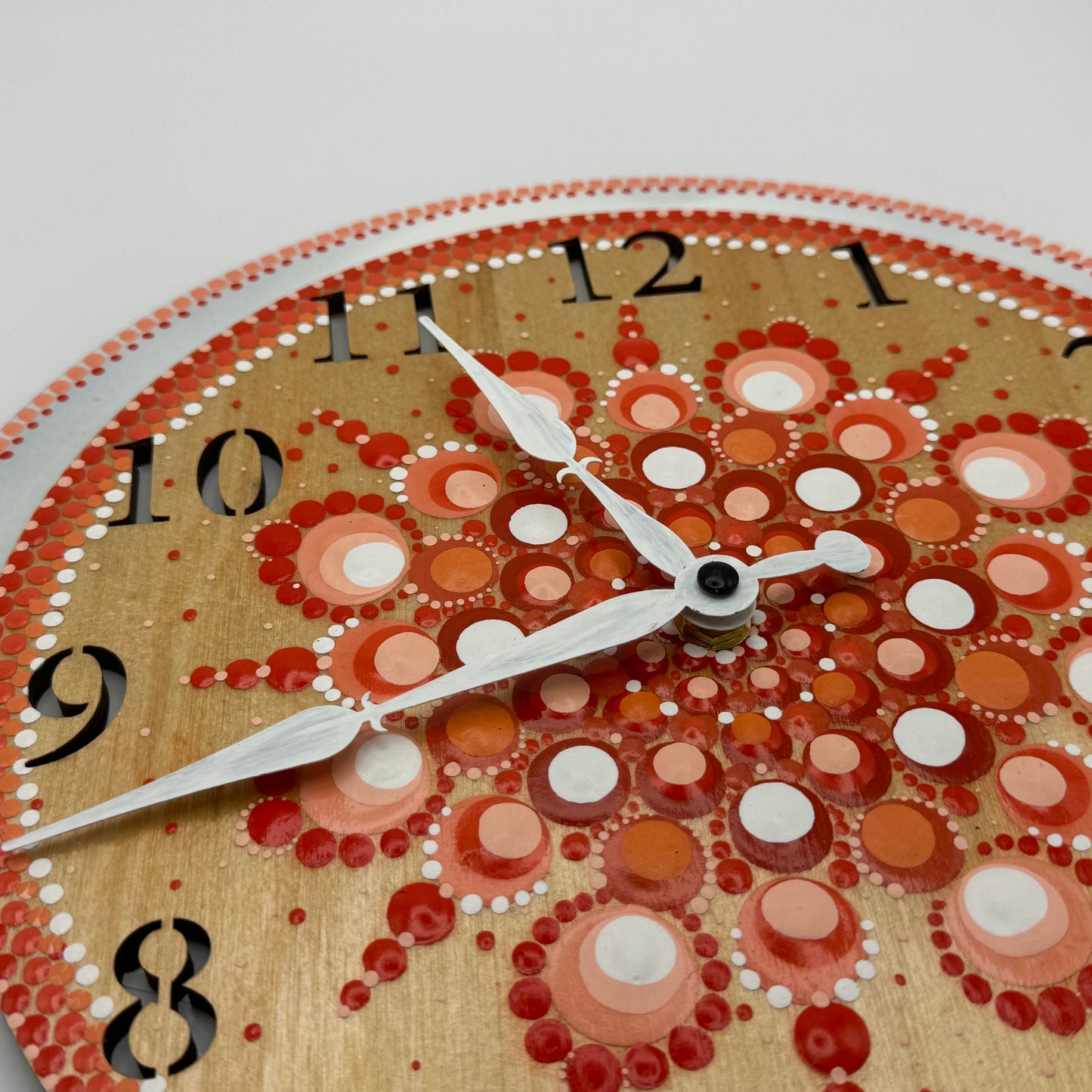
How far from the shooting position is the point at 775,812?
1030mm

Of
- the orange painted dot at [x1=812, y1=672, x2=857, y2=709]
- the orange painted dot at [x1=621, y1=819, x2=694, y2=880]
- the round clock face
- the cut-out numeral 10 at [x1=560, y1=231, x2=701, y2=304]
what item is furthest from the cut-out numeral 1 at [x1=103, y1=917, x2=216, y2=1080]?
the cut-out numeral 10 at [x1=560, y1=231, x2=701, y2=304]

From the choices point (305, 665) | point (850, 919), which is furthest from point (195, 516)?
point (850, 919)

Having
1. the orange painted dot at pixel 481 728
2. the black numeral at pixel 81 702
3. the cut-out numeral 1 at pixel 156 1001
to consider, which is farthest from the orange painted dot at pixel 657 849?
the black numeral at pixel 81 702

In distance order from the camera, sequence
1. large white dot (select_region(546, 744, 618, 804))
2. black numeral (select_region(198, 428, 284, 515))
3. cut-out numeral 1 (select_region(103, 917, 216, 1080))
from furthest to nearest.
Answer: black numeral (select_region(198, 428, 284, 515)) < large white dot (select_region(546, 744, 618, 804)) < cut-out numeral 1 (select_region(103, 917, 216, 1080))

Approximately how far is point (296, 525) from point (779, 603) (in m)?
0.48

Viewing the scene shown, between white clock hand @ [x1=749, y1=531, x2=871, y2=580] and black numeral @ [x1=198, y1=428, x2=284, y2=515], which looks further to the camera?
black numeral @ [x1=198, y1=428, x2=284, y2=515]

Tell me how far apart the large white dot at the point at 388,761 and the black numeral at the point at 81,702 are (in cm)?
24

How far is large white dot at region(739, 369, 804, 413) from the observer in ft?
4.39

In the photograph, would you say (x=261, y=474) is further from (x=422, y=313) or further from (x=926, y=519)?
(x=926, y=519)

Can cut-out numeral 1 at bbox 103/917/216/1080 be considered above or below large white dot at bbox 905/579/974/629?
below

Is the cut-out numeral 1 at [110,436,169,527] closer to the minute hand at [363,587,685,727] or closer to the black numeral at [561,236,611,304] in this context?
the minute hand at [363,587,685,727]

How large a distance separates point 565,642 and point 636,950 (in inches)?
10.0

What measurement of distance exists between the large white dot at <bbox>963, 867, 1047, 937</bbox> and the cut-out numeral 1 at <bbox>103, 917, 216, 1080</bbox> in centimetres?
61

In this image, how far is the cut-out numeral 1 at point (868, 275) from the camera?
1475 mm
